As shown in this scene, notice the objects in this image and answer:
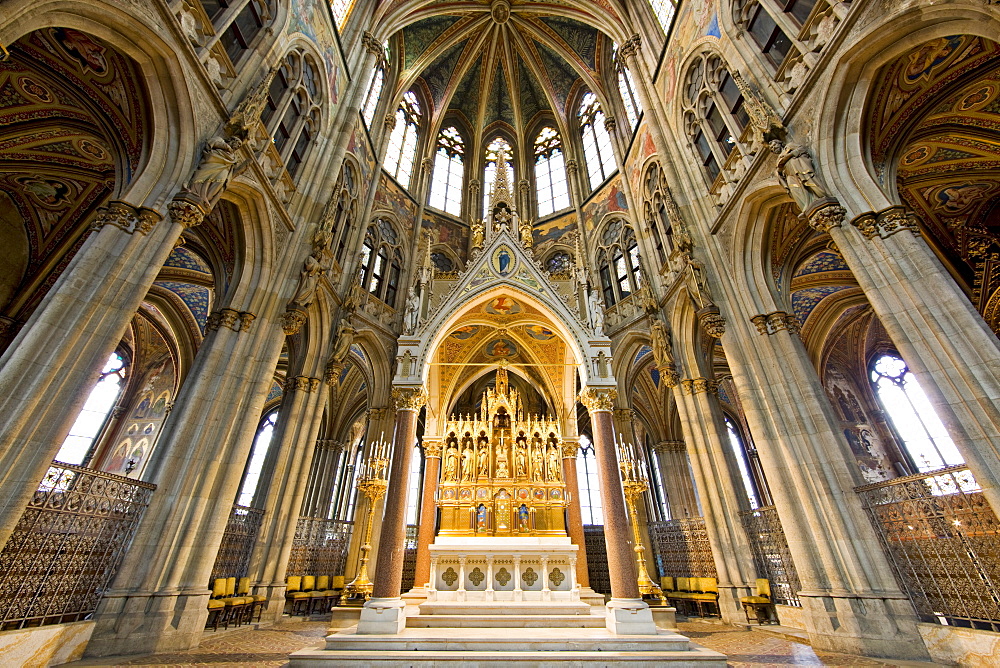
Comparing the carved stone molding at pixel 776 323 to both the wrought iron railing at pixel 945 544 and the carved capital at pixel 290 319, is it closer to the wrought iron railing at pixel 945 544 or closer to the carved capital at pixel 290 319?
the wrought iron railing at pixel 945 544

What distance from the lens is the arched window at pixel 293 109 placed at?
417 inches

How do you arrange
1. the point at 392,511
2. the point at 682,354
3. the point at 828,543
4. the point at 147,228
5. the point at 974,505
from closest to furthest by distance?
the point at 974,505 < the point at 147,228 < the point at 828,543 < the point at 392,511 < the point at 682,354

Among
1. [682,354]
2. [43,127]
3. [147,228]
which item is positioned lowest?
[147,228]

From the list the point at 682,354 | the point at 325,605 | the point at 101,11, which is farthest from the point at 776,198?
the point at 325,605

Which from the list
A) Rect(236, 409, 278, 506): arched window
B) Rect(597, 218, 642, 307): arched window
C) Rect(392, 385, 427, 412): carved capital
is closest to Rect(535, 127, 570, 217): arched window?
Rect(597, 218, 642, 307): arched window

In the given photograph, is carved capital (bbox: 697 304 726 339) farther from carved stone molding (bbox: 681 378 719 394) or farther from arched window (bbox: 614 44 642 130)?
arched window (bbox: 614 44 642 130)

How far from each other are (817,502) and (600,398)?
4.20 m

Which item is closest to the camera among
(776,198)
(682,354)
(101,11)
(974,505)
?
(974,505)

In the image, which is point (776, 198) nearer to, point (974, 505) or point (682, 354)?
point (682, 354)

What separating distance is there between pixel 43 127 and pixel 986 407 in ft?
53.4

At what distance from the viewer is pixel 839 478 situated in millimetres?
7539

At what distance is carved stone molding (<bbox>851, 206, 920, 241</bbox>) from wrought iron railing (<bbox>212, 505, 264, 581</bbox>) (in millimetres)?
12519

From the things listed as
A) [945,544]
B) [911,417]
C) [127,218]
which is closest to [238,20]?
[127,218]

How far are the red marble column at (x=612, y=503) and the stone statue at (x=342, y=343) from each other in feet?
22.9
